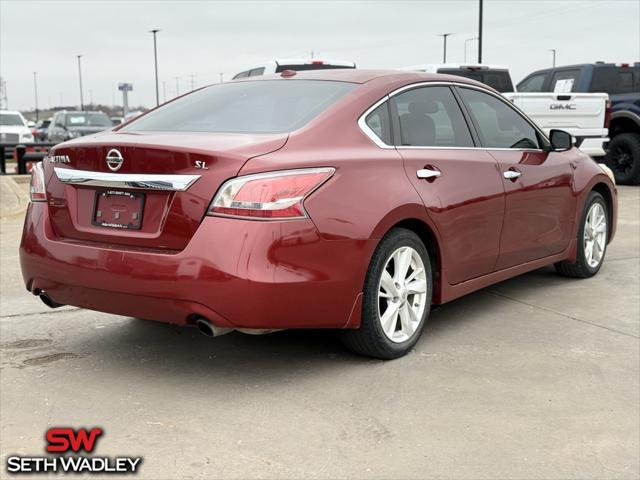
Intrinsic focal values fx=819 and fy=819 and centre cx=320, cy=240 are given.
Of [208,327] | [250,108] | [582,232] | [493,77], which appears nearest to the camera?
[208,327]

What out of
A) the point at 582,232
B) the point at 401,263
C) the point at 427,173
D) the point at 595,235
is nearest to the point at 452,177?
the point at 427,173

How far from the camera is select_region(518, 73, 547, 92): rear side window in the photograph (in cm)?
1481

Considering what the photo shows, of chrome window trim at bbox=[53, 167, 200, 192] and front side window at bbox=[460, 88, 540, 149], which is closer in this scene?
chrome window trim at bbox=[53, 167, 200, 192]

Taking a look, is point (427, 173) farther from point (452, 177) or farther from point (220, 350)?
point (220, 350)

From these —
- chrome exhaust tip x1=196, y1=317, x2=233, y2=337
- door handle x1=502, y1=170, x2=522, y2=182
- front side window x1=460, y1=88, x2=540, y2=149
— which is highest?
front side window x1=460, y1=88, x2=540, y2=149

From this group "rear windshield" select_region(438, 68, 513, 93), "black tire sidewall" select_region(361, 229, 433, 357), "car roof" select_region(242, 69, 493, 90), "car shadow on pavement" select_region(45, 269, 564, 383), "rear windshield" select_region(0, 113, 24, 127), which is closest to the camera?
"black tire sidewall" select_region(361, 229, 433, 357)

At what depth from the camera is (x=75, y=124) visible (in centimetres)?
2756

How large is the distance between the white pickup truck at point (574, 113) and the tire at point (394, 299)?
801cm

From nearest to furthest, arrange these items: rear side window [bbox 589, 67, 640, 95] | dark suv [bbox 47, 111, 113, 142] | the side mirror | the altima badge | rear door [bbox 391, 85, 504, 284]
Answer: the altima badge, rear door [bbox 391, 85, 504, 284], the side mirror, rear side window [bbox 589, 67, 640, 95], dark suv [bbox 47, 111, 113, 142]

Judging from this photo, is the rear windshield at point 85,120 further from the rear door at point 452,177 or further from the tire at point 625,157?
the rear door at point 452,177

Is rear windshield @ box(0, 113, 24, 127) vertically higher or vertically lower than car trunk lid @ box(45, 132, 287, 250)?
lower

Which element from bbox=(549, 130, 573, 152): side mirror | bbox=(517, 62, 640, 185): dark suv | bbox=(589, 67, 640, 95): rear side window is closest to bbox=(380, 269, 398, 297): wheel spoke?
bbox=(549, 130, 573, 152): side mirror

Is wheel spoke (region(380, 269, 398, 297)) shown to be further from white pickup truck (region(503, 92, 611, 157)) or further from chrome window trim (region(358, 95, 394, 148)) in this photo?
white pickup truck (region(503, 92, 611, 157))

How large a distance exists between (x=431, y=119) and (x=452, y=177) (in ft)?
1.25
